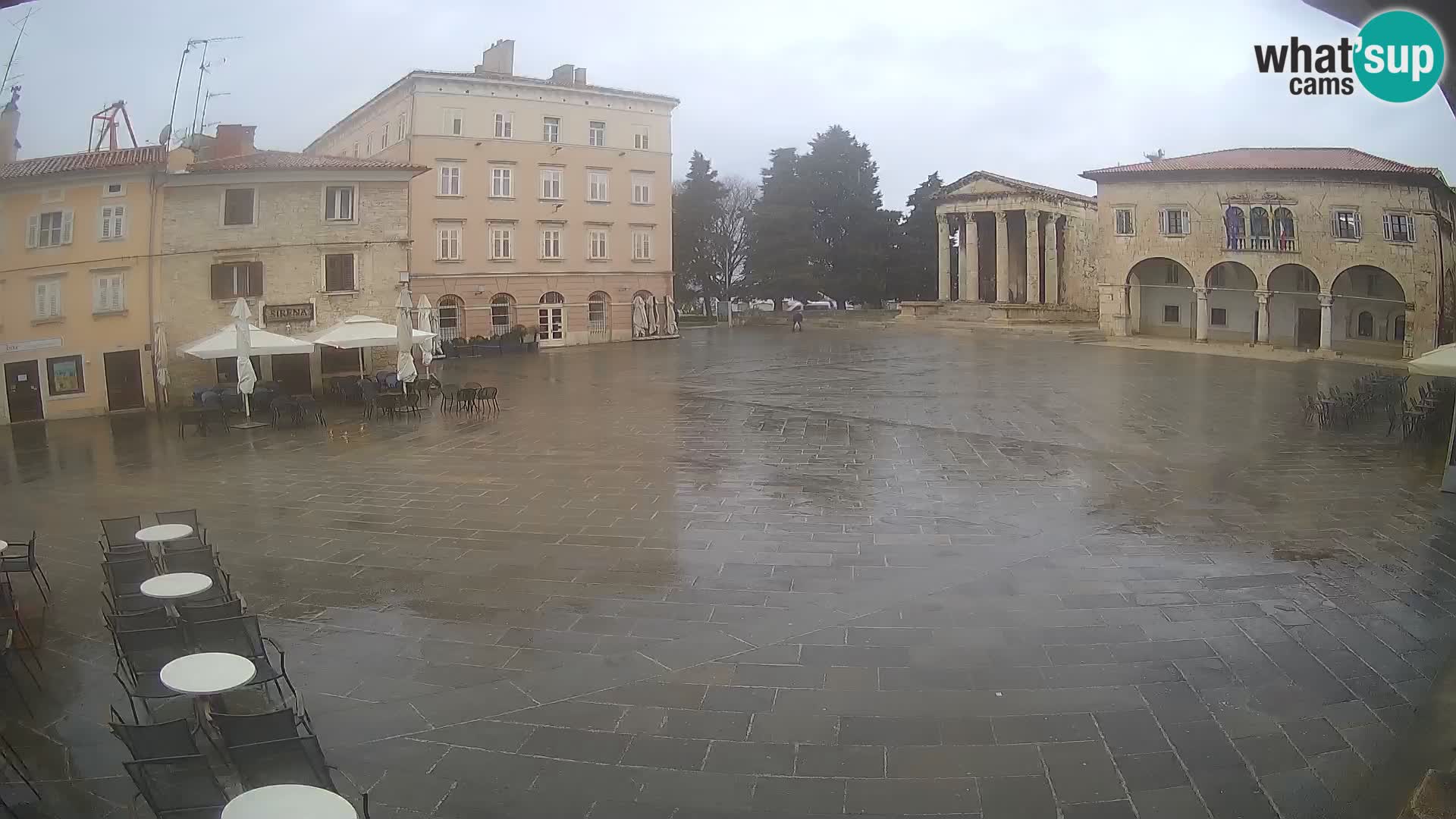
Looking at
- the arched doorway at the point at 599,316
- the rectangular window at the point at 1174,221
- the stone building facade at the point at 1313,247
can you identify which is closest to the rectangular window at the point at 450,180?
the arched doorway at the point at 599,316

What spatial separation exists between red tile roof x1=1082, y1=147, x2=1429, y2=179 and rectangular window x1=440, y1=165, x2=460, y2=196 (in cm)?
2507

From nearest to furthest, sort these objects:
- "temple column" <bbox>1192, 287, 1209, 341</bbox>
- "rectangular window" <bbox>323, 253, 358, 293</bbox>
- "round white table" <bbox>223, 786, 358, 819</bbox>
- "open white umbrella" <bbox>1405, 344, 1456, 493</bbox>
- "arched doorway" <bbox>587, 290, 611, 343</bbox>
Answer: "round white table" <bbox>223, 786, 358, 819</bbox>, "open white umbrella" <bbox>1405, 344, 1456, 493</bbox>, "rectangular window" <bbox>323, 253, 358, 293</bbox>, "temple column" <bbox>1192, 287, 1209, 341</bbox>, "arched doorway" <bbox>587, 290, 611, 343</bbox>

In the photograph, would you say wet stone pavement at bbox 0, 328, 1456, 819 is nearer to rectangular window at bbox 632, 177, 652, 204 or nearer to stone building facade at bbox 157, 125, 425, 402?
stone building facade at bbox 157, 125, 425, 402

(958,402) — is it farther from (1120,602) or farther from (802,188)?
(802,188)

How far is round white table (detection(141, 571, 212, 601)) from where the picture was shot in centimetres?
552

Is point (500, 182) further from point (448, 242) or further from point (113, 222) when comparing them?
point (113, 222)

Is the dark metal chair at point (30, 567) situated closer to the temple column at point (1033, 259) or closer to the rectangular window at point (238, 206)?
the rectangular window at point (238, 206)

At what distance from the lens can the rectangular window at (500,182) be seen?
35.2m

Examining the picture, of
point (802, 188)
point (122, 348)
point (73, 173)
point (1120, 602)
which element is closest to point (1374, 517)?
point (1120, 602)

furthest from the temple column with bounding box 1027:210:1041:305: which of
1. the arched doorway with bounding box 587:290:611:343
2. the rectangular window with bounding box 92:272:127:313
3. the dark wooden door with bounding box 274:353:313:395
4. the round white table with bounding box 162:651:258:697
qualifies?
the round white table with bounding box 162:651:258:697

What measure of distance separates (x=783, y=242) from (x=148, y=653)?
49.1 m

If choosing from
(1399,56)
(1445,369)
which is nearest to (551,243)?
(1445,369)

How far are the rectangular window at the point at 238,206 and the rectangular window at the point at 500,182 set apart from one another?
2252 cm

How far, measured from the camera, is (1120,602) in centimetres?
621
